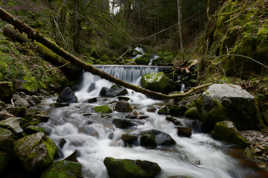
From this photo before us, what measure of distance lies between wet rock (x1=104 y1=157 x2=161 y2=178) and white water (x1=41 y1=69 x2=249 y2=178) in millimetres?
209

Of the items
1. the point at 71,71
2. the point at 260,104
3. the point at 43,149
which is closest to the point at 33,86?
the point at 71,71

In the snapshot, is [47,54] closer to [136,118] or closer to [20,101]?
[20,101]

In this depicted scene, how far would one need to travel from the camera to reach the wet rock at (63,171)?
95.3 inches

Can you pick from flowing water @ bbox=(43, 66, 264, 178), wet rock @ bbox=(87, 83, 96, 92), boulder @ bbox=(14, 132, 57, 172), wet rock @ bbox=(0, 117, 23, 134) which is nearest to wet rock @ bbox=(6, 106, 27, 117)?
flowing water @ bbox=(43, 66, 264, 178)

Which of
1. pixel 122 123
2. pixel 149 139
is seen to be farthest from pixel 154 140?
pixel 122 123

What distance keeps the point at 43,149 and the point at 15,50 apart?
23.0 feet

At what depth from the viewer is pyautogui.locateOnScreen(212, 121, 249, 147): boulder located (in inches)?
148

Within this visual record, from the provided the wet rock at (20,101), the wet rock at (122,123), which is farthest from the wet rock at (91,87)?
the wet rock at (122,123)

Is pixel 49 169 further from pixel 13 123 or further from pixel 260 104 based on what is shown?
pixel 260 104

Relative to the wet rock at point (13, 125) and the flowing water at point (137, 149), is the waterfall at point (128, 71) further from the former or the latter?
the wet rock at point (13, 125)

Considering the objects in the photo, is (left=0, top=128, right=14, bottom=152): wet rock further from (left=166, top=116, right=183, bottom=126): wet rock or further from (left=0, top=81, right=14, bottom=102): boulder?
(left=166, top=116, right=183, bottom=126): wet rock

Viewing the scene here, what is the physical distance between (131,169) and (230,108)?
329 centimetres

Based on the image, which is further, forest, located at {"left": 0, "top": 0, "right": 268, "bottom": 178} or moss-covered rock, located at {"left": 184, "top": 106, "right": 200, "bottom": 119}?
moss-covered rock, located at {"left": 184, "top": 106, "right": 200, "bottom": 119}

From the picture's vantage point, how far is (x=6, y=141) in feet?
8.47
